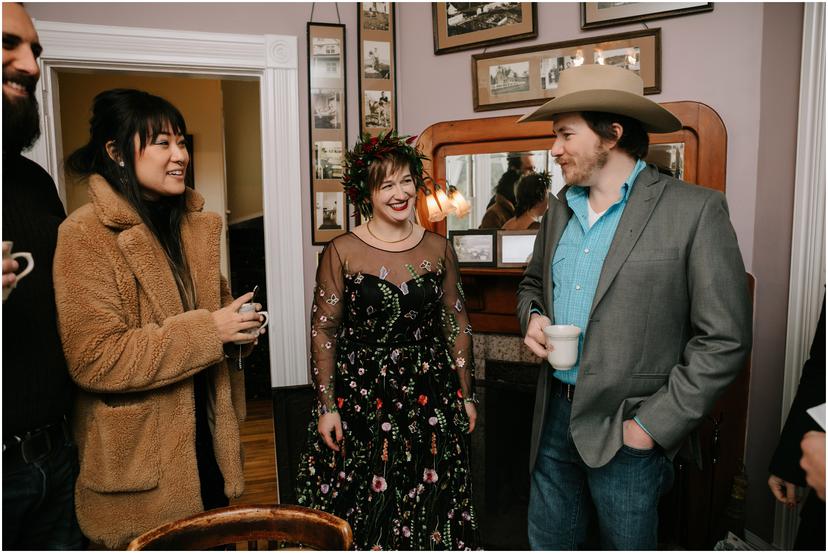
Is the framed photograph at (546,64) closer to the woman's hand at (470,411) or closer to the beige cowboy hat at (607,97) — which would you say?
the beige cowboy hat at (607,97)

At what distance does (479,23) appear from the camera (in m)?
2.87

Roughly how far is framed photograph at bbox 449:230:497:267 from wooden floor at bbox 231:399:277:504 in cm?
171

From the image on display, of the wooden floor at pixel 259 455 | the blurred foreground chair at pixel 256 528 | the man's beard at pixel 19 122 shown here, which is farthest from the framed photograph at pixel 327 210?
the blurred foreground chair at pixel 256 528

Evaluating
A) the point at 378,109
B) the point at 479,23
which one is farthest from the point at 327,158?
the point at 479,23

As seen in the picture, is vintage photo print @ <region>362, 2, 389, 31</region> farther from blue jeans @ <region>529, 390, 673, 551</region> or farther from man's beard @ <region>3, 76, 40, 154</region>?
blue jeans @ <region>529, 390, 673, 551</region>

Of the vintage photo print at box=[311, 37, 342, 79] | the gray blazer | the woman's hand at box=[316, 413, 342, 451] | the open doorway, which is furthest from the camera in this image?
the open doorway

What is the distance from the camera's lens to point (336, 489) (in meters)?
1.96

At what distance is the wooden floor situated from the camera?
123 inches

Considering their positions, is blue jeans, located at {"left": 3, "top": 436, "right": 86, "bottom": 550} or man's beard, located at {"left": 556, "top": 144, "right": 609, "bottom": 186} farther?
man's beard, located at {"left": 556, "top": 144, "right": 609, "bottom": 186}

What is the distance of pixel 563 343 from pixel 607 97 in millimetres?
698

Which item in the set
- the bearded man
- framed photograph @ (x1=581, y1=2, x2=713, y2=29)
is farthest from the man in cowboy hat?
the bearded man

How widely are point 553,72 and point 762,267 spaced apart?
4.31ft

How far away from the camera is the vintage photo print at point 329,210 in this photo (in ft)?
10.1

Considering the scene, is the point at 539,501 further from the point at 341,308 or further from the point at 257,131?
the point at 257,131
